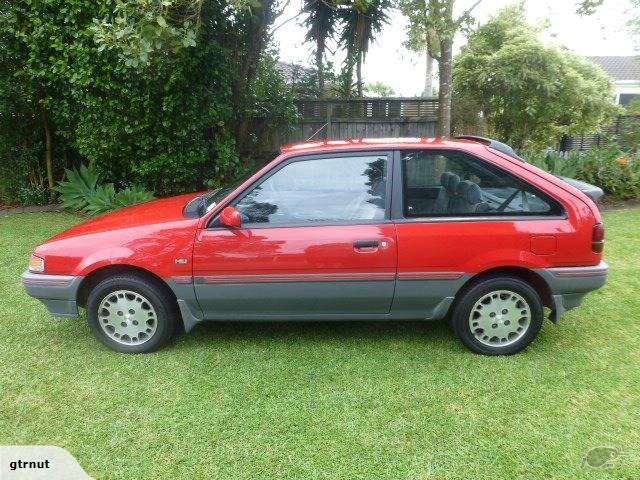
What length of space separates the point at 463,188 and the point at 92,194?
6.62m

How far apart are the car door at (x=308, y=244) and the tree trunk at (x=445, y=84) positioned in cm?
423

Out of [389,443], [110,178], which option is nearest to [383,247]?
[389,443]

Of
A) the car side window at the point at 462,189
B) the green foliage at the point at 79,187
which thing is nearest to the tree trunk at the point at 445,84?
the car side window at the point at 462,189

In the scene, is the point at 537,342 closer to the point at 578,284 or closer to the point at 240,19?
the point at 578,284

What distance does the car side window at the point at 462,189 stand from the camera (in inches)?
136

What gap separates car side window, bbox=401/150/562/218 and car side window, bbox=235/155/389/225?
0.71ft

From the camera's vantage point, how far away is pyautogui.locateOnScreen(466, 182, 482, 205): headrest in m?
3.51

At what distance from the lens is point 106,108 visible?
7105mm

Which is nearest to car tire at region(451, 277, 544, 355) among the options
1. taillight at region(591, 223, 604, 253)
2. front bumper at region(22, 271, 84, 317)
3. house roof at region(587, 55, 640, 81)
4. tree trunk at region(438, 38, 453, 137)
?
taillight at region(591, 223, 604, 253)

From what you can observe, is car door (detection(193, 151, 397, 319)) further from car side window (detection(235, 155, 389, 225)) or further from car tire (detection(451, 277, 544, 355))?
car tire (detection(451, 277, 544, 355))

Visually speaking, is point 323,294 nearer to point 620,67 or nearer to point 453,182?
point 453,182

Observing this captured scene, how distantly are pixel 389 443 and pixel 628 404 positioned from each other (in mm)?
1539

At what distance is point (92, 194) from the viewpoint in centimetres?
812

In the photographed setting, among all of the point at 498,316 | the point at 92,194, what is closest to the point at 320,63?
the point at 92,194
